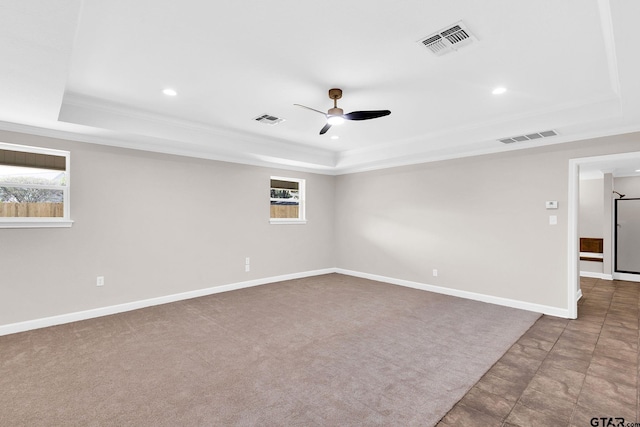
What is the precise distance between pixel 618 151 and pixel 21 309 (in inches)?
292

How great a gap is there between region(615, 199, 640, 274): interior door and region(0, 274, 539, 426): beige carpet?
4598 mm

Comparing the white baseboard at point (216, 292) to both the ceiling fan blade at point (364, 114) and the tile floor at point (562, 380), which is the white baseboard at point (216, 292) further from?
the ceiling fan blade at point (364, 114)

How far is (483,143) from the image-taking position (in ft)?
14.7

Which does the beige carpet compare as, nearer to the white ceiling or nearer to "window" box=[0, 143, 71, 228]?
"window" box=[0, 143, 71, 228]

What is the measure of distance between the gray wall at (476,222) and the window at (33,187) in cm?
499

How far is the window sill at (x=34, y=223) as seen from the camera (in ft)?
11.5

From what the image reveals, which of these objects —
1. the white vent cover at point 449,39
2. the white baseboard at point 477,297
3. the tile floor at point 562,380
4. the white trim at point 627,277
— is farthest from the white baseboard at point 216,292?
the white vent cover at point 449,39

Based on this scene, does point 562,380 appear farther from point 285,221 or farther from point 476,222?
point 285,221

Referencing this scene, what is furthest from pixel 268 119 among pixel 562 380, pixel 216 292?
pixel 562 380

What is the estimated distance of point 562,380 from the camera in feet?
8.21

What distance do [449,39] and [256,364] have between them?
3.10 metres

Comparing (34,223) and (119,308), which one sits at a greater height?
(34,223)

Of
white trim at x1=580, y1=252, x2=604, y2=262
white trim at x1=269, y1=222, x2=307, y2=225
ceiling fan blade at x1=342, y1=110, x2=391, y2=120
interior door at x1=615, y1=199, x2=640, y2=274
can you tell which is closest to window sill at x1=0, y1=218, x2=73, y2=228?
white trim at x1=269, y1=222, x2=307, y2=225

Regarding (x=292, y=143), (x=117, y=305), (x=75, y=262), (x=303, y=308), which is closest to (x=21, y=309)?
(x=75, y=262)
